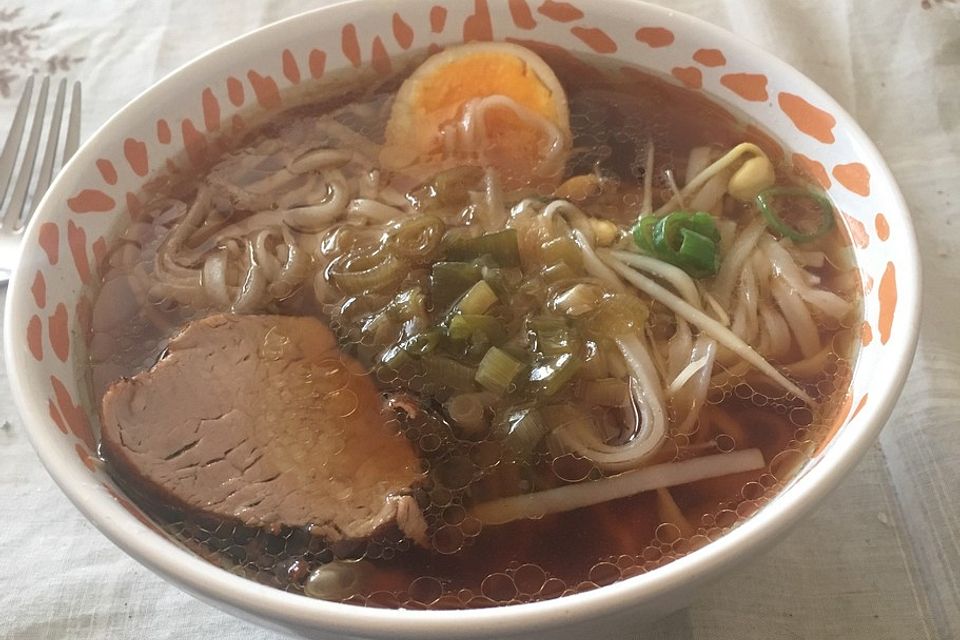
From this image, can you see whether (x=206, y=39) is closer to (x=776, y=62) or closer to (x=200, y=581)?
(x=776, y=62)

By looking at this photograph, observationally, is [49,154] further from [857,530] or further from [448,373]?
[857,530]

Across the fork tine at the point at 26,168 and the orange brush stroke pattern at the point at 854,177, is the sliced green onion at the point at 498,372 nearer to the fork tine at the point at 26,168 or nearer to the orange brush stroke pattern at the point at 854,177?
the orange brush stroke pattern at the point at 854,177

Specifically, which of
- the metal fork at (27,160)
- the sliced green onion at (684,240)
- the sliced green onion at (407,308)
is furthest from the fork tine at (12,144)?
the sliced green onion at (684,240)

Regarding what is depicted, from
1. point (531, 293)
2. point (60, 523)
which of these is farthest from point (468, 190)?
point (60, 523)

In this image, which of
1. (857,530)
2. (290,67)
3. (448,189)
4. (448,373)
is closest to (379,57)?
(290,67)

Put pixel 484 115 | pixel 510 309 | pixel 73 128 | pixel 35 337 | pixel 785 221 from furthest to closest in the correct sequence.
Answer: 1. pixel 73 128
2. pixel 484 115
3. pixel 785 221
4. pixel 510 309
5. pixel 35 337
